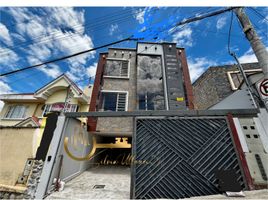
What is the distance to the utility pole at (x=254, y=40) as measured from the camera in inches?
149

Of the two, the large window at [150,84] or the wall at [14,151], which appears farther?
the large window at [150,84]

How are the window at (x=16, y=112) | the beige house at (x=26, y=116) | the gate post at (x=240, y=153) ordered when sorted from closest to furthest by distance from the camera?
the gate post at (x=240, y=153) < the beige house at (x=26, y=116) < the window at (x=16, y=112)

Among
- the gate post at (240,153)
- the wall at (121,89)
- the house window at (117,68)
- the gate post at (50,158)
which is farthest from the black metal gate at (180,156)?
the house window at (117,68)

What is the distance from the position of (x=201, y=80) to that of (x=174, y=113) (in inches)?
487

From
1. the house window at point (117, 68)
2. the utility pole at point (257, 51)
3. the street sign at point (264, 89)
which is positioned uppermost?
the house window at point (117, 68)

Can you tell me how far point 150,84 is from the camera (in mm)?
9344

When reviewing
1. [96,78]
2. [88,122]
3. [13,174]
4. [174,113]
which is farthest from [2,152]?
[174,113]

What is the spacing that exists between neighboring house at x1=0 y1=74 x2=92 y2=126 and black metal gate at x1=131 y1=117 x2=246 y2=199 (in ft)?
24.9

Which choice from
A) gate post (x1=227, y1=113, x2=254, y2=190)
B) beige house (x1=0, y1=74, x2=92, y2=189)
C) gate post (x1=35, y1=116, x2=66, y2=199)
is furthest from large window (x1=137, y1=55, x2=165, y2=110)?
gate post (x1=35, y1=116, x2=66, y2=199)

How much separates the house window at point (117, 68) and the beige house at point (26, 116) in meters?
2.91

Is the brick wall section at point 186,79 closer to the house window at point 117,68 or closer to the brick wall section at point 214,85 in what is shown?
the brick wall section at point 214,85

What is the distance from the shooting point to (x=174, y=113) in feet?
15.4

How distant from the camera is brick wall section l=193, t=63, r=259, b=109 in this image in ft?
38.6

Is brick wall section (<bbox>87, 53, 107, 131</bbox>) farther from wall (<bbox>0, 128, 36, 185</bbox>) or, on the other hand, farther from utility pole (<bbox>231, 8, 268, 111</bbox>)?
utility pole (<bbox>231, 8, 268, 111</bbox>)
